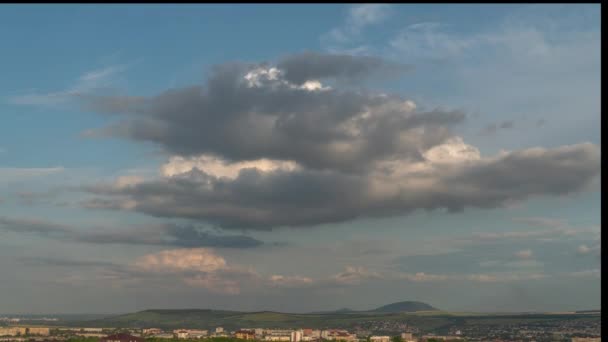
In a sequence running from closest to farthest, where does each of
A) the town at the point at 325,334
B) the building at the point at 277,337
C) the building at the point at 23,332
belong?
1. the town at the point at 325,334
2. the building at the point at 23,332
3. the building at the point at 277,337

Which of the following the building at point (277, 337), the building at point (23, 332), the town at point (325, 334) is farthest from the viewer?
the building at point (277, 337)

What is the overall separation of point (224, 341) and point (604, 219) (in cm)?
11746

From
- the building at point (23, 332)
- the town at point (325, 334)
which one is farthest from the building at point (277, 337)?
the building at point (23, 332)

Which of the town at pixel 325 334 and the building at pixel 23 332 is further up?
the building at pixel 23 332

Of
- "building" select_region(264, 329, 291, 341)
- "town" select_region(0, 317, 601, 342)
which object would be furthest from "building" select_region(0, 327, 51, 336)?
"building" select_region(264, 329, 291, 341)

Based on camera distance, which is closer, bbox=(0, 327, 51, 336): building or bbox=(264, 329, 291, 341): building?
bbox=(0, 327, 51, 336): building

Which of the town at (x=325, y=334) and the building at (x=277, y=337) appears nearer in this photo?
the town at (x=325, y=334)

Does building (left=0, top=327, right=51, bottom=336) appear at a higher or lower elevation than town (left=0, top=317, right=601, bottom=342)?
higher

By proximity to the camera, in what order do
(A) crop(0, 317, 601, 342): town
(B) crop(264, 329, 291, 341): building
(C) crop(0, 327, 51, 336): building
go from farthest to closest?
1. (B) crop(264, 329, 291, 341): building
2. (C) crop(0, 327, 51, 336): building
3. (A) crop(0, 317, 601, 342): town

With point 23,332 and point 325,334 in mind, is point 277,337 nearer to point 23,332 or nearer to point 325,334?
point 325,334

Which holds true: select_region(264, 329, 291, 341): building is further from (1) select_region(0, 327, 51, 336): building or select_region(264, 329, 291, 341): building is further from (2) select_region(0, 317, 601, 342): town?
(1) select_region(0, 327, 51, 336): building

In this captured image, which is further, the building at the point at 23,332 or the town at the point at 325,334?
the building at the point at 23,332

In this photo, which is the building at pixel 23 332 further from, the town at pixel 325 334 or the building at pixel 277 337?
the building at pixel 277 337

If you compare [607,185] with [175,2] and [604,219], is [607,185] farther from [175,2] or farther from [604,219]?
[175,2]
